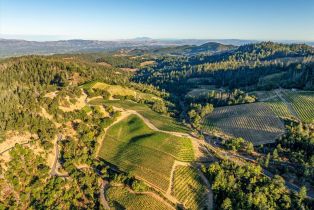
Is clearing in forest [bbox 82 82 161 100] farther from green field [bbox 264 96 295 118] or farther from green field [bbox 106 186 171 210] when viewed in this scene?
green field [bbox 106 186 171 210]

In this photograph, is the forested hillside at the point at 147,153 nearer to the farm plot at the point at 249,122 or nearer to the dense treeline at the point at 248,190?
the dense treeline at the point at 248,190

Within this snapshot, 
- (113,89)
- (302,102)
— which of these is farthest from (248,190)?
(113,89)

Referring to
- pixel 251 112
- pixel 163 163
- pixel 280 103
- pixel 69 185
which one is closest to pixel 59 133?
pixel 69 185

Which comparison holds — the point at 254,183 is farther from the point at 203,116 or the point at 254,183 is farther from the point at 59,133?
the point at 59,133

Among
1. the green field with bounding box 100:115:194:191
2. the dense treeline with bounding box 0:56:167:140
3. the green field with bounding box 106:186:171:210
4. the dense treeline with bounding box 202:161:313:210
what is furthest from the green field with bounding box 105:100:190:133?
the green field with bounding box 106:186:171:210

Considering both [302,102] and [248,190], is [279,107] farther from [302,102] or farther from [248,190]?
[248,190]

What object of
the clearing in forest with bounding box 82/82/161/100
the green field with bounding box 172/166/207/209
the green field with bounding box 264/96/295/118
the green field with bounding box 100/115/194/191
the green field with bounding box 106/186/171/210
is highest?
the clearing in forest with bounding box 82/82/161/100
